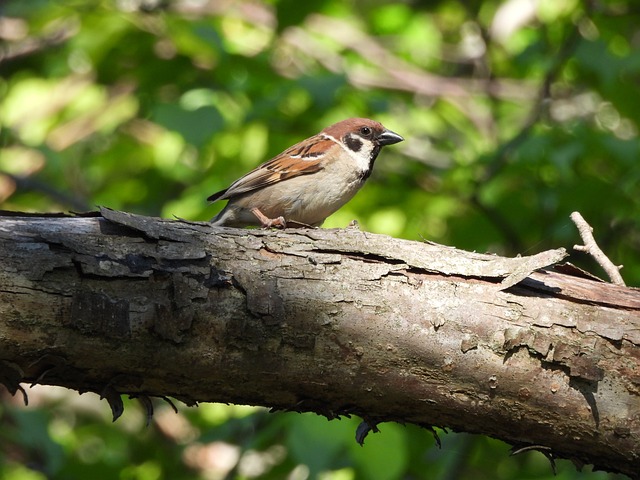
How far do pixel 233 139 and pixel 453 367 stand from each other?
3.51 m

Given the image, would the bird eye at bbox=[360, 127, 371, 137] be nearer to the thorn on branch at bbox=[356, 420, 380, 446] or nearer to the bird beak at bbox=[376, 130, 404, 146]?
the bird beak at bbox=[376, 130, 404, 146]

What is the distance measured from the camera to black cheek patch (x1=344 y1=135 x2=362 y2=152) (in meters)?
5.14

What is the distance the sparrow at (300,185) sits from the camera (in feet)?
15.7

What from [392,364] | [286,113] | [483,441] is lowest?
[483,441]

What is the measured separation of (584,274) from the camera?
265 cm

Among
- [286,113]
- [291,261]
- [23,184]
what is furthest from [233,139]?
[291,261]

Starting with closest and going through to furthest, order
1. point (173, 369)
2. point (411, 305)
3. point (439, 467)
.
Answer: point (173, 369) < point (411, 305) < point (439, 467)

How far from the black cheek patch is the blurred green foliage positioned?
0.86ft

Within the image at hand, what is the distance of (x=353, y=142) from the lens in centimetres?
517

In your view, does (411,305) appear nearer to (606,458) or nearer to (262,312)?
(262,312)

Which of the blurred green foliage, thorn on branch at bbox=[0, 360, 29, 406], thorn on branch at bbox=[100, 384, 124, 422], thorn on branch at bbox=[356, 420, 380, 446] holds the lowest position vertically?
the blurred green foliage

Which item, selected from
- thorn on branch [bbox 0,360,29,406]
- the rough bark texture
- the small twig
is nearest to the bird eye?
the small twig

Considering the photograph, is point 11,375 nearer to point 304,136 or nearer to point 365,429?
point 365,429

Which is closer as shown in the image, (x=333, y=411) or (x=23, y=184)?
(x=333, y=411)
